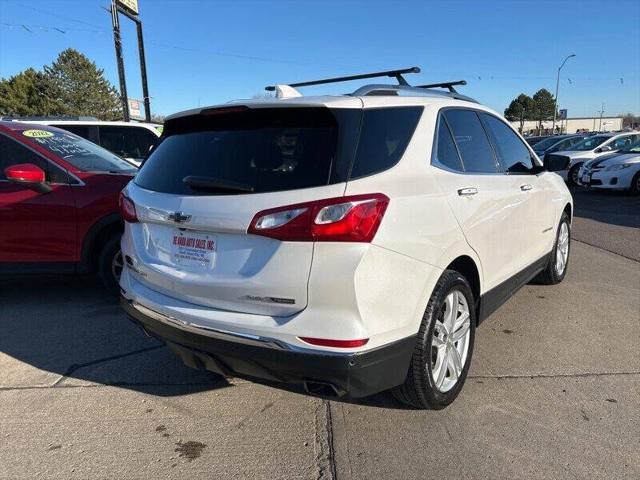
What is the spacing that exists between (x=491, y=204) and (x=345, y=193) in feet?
4.91

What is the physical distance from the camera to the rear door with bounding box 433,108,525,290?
305cm

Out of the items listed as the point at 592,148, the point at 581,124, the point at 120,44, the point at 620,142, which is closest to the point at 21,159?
the point at 120,44

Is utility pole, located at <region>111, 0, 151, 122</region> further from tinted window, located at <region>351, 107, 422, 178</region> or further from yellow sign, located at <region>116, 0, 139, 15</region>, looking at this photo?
tinted window, located at <region>351, 107, 422, 178</region>

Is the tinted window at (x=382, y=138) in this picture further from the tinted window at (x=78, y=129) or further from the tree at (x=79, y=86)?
the tree at (x=79, y=86)

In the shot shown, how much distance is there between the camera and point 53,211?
15.6ft

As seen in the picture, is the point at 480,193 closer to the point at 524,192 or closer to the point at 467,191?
the point at 467,191

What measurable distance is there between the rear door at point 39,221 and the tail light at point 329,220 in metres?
3.17

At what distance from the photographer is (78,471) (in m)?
2.57

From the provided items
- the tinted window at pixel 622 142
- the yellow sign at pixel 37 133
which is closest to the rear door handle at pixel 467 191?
the yellow sign at pixel 37 133

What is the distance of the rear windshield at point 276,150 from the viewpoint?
2441 millimetres

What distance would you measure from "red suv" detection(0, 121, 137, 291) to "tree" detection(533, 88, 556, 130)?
98.5 meters

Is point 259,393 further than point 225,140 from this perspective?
Yes

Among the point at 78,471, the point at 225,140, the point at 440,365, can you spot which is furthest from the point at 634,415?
the point at 78,471

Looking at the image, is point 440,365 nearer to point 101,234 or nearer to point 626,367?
point 626,367
